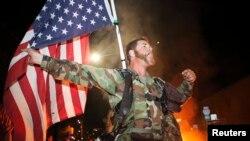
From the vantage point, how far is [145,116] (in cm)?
407

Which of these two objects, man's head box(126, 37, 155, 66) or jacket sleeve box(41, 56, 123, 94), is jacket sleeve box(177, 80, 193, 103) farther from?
→ jacket sleeve box(41, 56, 123, 94)

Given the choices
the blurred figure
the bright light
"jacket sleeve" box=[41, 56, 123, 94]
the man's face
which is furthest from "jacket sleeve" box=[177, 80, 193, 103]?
the bright light

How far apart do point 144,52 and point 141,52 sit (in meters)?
0.04

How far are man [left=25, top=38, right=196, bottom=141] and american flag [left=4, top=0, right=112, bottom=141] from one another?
607mm

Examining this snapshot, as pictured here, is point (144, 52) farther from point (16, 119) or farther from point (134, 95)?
point (16, 119)

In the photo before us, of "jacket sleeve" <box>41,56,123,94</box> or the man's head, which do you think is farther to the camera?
the man's head

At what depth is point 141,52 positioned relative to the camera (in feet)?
15.2

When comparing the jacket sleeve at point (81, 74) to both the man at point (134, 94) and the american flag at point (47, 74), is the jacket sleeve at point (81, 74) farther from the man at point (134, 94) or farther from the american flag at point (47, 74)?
the american flag at point (47, 74)

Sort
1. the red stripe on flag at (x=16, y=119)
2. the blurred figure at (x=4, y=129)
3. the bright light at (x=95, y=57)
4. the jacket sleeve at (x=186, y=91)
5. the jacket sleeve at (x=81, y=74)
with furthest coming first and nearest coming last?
the bright light at (x=95, y=57) → the blurred figure at (x=4, y=129) → the jacket sleeve at (x=186, y=91) → the red stripe on flag at (x=16, y=119) → the jacket sleeve at (x=81, y=74)

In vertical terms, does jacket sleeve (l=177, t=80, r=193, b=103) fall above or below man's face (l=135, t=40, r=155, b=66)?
below

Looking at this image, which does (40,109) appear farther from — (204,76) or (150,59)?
(204,76)

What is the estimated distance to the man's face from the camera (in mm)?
4598

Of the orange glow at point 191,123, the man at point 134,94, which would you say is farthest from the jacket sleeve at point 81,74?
the orange glow at point 191,123

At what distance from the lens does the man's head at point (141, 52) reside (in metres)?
4.61
